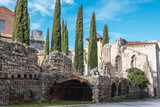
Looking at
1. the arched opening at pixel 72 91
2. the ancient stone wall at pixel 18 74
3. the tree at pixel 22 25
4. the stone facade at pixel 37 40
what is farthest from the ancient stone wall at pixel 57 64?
the stone facade at pixel 37 40

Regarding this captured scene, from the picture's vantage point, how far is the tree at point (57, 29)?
2971 cm

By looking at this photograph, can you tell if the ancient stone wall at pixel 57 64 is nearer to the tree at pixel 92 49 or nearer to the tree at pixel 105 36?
the tree at pixel 92 49

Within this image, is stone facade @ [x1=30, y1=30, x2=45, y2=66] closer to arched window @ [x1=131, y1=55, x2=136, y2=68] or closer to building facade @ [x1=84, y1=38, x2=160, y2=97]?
building facade @ [x1=84, y1=38, x2=160, y2=97]

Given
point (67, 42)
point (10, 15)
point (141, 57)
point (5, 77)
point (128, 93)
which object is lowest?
point (128, 93)

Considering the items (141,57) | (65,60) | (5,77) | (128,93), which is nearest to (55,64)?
(65,60)

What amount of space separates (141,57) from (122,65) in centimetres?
417

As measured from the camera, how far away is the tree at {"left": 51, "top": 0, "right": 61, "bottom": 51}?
29.7 meters

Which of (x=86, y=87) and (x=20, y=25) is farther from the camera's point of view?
(x=20, y=25)

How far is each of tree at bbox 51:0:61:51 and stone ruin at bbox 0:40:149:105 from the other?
25.6ft

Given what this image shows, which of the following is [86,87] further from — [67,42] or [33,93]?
[67,42]

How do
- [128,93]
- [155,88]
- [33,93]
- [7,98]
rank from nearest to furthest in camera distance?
[7,98] < [33,93] < [128,93] < [155,88]

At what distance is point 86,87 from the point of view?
21.8 metres

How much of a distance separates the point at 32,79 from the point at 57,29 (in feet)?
53.4

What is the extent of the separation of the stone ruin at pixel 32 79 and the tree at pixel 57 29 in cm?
781
